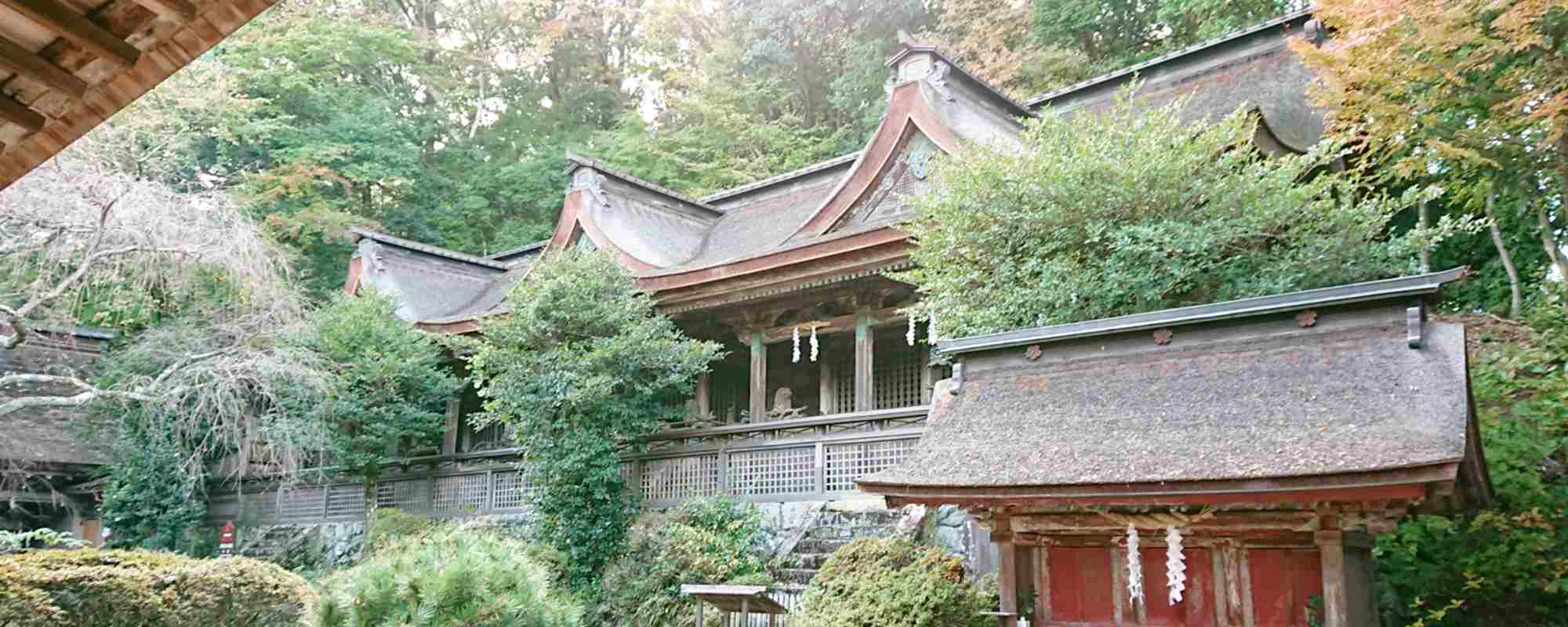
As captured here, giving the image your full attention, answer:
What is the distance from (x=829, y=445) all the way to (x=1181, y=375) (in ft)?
19.5

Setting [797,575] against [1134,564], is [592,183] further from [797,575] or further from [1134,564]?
[1134,564]

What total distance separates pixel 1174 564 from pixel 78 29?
7.20 metres

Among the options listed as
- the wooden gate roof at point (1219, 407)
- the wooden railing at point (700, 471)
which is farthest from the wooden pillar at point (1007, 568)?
the wooden railing at point (700, 471)

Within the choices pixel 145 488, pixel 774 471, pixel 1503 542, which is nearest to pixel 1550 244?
pixel 1503 542

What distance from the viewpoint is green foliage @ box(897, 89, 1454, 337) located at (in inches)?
393

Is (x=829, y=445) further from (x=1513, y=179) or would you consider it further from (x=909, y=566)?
(x=1513, y=179)

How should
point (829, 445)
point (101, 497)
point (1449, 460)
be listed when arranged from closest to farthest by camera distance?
point (1449, 460)
point (829, 445)
point (101, 497)

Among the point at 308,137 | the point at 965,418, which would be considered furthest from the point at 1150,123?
the point at 308,137

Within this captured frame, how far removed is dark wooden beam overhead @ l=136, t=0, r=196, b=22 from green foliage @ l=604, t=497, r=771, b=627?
33.1ft

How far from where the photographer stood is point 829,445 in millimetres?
13180

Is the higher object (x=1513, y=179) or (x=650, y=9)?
(x=650, y=9)

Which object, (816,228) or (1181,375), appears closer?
(1181,375)

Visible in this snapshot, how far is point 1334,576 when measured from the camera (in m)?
6.85

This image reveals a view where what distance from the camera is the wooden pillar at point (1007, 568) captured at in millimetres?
8391
